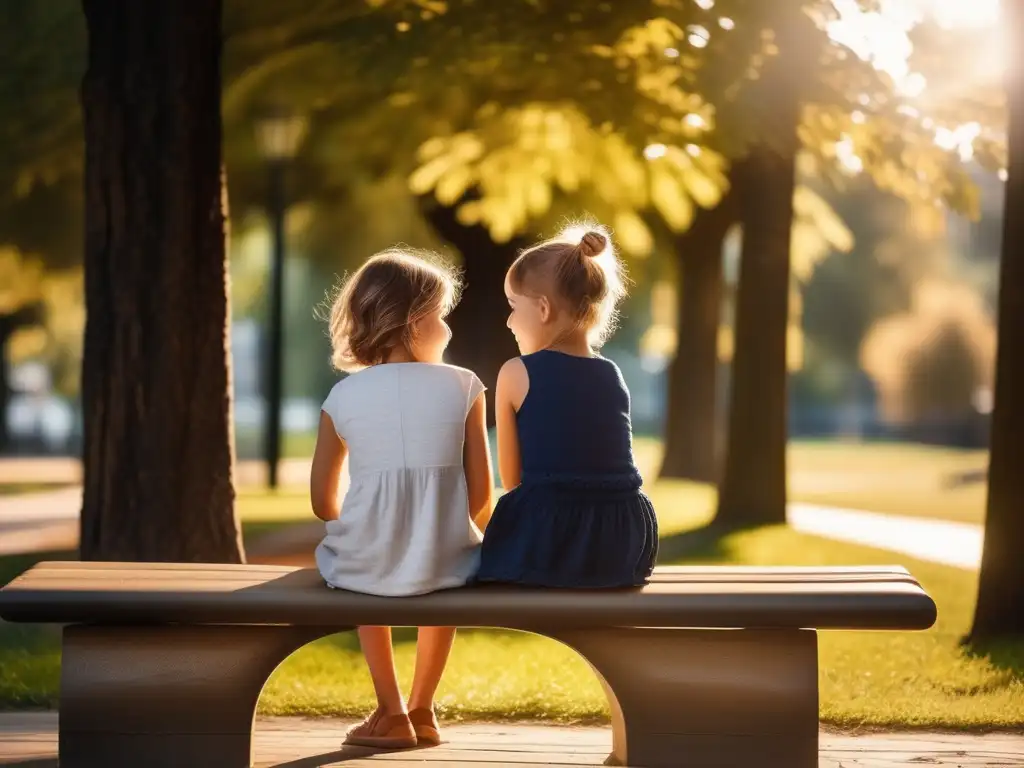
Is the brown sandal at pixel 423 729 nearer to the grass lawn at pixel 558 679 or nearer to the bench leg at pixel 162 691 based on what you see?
the bench leg at pixel 162 691

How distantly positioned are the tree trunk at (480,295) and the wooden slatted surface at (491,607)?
14295mm

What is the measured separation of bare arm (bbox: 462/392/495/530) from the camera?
486cm

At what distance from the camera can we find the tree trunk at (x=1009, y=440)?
25.6 feet

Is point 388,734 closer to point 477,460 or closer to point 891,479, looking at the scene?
point 477,460

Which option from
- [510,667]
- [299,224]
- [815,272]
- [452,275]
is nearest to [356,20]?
[510,667]

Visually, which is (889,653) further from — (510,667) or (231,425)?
(231,425)

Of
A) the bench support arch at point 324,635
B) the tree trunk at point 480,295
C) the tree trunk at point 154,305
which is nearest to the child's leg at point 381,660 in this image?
the bench support arch at point 324,635

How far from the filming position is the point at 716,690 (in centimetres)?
468

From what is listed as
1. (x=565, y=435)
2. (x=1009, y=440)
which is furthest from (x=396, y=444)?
(x=1009, y=440)

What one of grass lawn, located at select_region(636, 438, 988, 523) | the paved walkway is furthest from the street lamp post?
the paved walkway

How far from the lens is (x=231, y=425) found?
7758 mm

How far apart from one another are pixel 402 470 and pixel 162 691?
1.02 m

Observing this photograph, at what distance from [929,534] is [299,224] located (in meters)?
13.4

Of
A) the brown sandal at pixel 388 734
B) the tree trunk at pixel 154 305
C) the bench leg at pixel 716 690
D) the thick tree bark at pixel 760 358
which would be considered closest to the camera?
the bench leg at pixel 716 690
